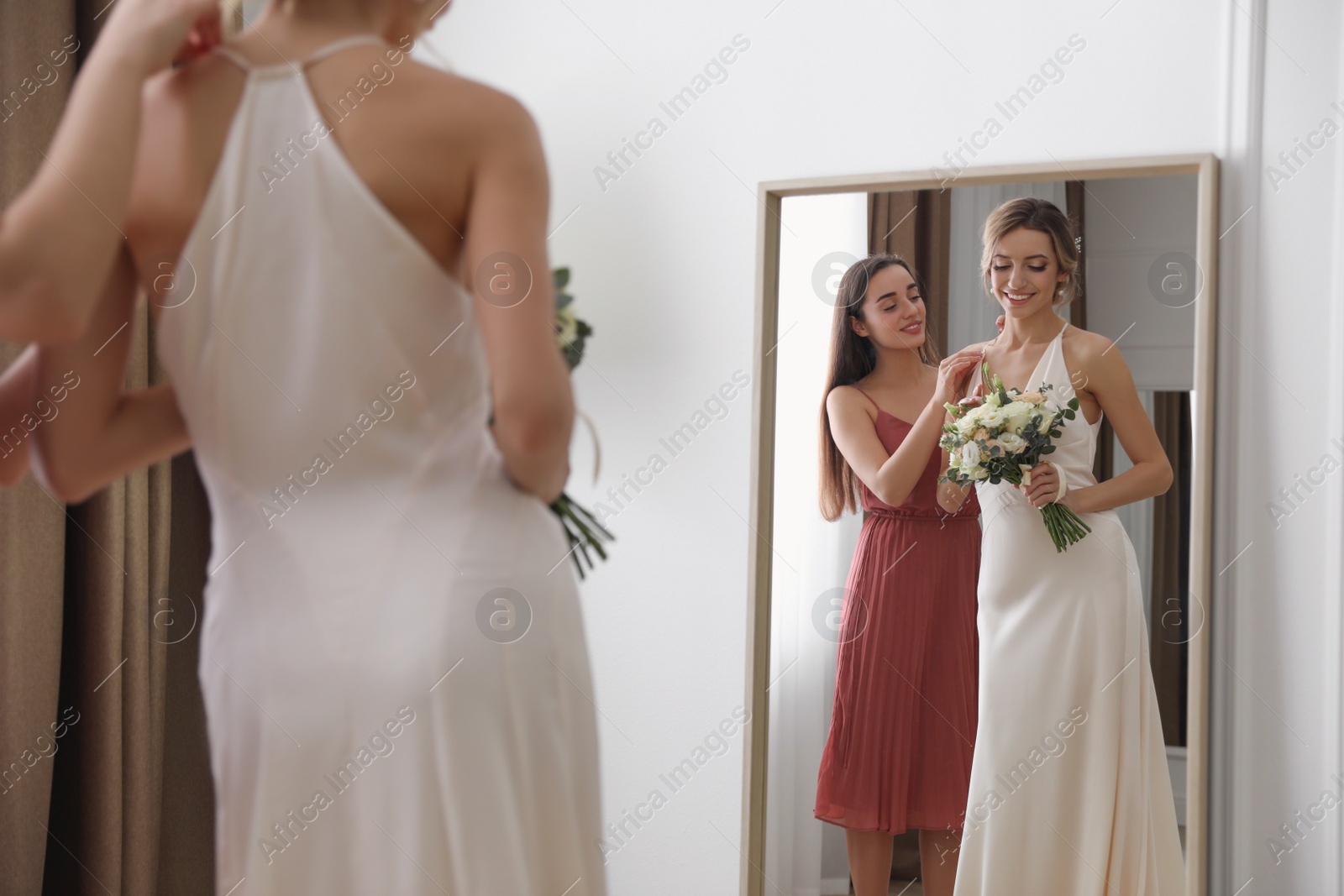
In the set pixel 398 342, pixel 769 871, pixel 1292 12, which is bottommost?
pixel 769 871

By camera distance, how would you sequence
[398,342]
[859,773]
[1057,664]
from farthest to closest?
1. [859,773]
2. [1057,664]
3. [398,342]

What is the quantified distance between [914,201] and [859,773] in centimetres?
115

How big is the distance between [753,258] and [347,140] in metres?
1.73

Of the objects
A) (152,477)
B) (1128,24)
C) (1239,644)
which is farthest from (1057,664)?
(152,477)

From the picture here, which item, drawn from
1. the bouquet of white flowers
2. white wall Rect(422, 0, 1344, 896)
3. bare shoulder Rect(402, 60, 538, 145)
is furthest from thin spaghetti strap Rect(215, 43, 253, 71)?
white wall Rect(422, 0, 1344, 896)

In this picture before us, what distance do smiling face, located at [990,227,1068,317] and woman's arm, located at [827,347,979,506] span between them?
0.12 meters

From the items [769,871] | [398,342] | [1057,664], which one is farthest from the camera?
[769,871]

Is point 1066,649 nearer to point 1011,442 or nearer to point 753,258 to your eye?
point 1011,442

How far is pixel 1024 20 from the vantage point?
2.21m

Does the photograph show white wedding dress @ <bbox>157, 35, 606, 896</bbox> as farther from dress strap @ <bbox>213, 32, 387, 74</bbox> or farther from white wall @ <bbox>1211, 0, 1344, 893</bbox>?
white wall @ <bbox>1211, 0, 1344, 893</bbox>

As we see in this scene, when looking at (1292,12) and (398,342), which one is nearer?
(398,342)

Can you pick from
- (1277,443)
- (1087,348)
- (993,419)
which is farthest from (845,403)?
(1277,443)

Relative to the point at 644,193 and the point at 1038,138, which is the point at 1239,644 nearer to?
the point at 1038,138

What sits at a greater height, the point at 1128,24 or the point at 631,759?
the point at 1128,24
